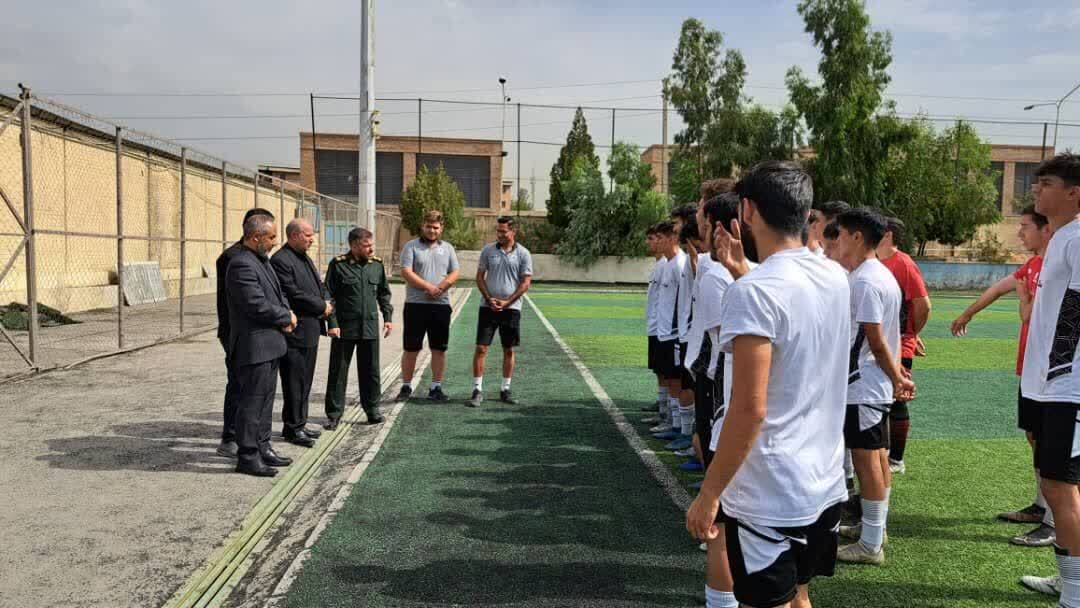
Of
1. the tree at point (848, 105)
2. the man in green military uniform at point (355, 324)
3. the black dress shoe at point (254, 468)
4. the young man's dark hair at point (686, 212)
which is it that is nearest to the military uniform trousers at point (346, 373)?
Answer: the man in green military uniform at point (355, 324)

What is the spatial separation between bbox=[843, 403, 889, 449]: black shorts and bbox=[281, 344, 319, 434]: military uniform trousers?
433cm

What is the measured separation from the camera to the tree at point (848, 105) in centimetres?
3544

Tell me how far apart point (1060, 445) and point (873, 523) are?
43.0 inches

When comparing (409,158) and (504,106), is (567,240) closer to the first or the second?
(504,106)

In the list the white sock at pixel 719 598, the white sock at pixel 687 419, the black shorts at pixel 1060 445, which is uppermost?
the black shorts at pixel 1060 445

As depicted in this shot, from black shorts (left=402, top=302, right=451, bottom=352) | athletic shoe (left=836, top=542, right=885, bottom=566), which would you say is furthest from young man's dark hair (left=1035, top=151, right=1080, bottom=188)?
black shorts (left=402, top=302, right=451, bottom=352)

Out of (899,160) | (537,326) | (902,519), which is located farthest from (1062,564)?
(899,160)

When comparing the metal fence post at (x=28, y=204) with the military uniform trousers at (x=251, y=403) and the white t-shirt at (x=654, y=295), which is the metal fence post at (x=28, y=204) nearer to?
the military uniform trousers at (x=251, y=403)

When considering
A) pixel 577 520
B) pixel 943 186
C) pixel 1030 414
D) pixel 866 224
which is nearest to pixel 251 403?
pixel 577 520

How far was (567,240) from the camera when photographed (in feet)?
132

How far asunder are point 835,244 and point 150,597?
4.17 meters

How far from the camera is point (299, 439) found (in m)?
6.52

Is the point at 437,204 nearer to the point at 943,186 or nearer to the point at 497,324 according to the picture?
the point at 943,186

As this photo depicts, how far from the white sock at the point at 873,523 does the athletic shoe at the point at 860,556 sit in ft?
0.08
